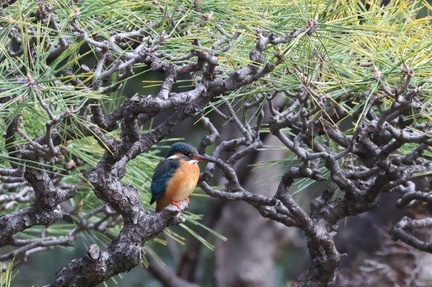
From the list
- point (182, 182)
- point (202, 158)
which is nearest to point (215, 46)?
point (202, 158)

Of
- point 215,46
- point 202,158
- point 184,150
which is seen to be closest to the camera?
point 215,46

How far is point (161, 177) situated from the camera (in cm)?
271

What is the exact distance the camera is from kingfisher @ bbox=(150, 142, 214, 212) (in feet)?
8.73

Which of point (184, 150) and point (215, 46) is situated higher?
point (215, 46)

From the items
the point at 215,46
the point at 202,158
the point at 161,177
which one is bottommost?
the point at 161,177

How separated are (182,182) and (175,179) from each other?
2 centimetres

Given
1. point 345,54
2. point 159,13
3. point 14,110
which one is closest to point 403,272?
point 345,54

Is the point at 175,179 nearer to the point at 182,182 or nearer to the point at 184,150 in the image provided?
the point at 182,182

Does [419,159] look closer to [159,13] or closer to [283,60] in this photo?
[283,60]

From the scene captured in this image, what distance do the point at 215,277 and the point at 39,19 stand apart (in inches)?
104

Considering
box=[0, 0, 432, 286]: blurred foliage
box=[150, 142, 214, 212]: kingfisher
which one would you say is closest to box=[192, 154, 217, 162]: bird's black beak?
box=[150, 142, 214, 212]: kingfisher

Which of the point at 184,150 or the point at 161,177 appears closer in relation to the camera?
the point at 161,177

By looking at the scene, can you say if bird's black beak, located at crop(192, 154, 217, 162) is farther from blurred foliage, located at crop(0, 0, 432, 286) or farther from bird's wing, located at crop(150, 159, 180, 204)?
blurred foliage, located at crop(0, 0, 432, 286)

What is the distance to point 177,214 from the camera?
6.93ft
